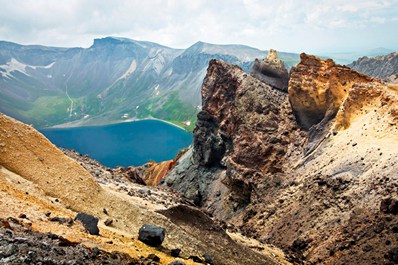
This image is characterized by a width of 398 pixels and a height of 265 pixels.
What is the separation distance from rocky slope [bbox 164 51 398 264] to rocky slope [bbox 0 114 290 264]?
8125mm

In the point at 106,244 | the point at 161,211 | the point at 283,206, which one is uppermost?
the point at 106,244

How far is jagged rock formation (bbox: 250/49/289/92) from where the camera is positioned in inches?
2643

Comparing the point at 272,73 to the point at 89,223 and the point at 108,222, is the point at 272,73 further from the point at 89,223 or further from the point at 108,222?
the point at 89,223

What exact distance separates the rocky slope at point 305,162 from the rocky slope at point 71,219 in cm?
813

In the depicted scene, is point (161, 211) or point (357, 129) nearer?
point (161, 211)

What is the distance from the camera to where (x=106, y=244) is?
54.0 ft

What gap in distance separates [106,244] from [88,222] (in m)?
2.42

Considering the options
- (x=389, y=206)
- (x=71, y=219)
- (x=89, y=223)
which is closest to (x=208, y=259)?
(x=89, y=223)

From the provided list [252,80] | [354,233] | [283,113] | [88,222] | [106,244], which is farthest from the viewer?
[252,80]

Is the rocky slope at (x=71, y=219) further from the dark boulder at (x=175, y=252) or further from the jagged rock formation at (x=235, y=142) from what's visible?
the jagged rock formation at (x=235, y=142)

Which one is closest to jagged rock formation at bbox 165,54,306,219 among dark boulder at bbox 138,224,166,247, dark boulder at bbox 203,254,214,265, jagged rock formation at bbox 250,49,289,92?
jagged rock formation at bbox 250,49,289,92

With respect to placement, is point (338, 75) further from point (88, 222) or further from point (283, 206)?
point (88, 222)

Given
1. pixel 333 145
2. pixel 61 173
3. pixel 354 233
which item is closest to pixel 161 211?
pixel 61 173

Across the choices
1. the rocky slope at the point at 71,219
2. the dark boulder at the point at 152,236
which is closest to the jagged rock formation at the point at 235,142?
the rocky slope at the point at 71,219
